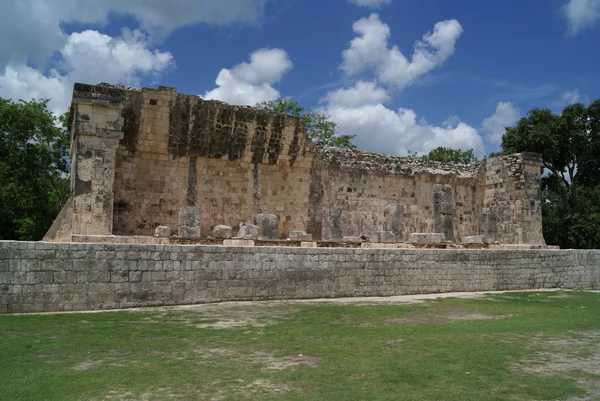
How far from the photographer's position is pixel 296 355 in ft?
21.9

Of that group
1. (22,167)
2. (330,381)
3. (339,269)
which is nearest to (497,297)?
(339,269)

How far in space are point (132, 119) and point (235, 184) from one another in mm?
3933

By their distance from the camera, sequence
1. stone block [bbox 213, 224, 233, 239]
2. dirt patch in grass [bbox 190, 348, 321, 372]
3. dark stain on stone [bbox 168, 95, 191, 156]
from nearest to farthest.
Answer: dirt patch in grass [bbox 190, 348, 321, 372] → stone block [bbox 213, 224, 233, 239] → dark stain on stone [bbox 168, 95, 191, 156]

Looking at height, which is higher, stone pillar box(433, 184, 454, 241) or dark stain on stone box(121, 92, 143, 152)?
dark stain on stone box(121, 92, 143, 152)

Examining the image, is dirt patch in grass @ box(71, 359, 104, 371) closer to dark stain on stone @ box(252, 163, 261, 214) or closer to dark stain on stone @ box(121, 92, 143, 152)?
dark stain on stone @ box(121, 92, 143, 152)

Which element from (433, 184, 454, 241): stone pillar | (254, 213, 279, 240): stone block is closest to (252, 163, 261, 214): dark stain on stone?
(254, 213, 279, 240): stone block

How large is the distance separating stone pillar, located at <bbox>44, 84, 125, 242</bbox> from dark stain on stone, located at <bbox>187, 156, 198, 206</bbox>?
3192mm

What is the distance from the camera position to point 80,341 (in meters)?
7.17

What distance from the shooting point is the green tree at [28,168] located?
2569cm


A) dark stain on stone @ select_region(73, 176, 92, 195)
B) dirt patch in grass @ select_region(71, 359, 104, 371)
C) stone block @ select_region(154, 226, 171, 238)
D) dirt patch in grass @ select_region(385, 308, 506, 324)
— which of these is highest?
dark stain on stone @ select_region(73, 176, 92, 195)

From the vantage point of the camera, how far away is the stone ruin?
1392 centimetres

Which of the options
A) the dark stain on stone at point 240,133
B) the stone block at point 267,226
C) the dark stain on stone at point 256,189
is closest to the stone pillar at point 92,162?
the stone block at point 267,226

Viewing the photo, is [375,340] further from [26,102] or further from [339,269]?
[26,102]

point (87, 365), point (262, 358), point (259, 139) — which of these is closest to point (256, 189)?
point (259, 139)
